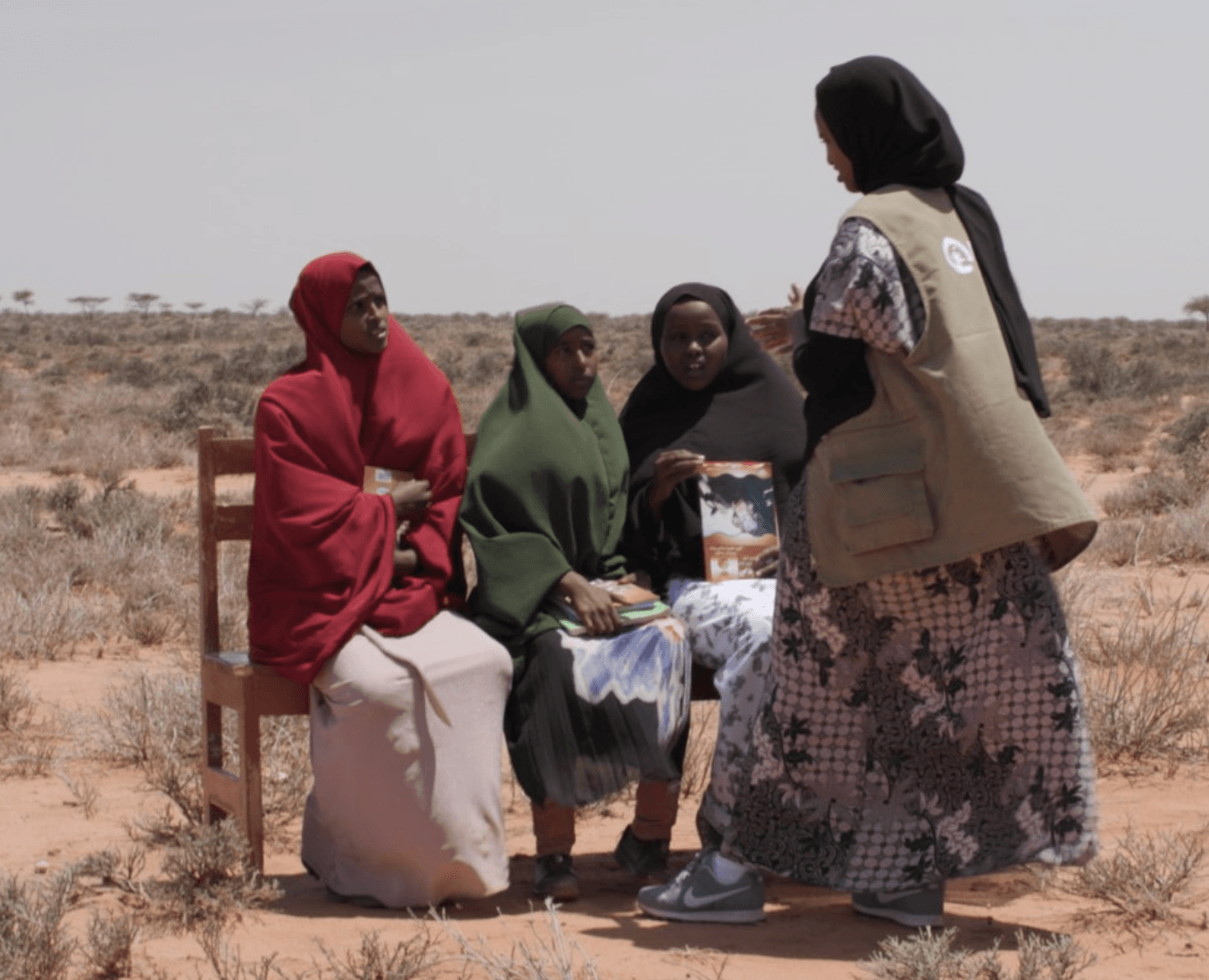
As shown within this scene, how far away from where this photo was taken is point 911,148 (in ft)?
12.7

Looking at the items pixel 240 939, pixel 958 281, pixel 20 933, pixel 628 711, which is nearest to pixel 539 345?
pixel 628 711

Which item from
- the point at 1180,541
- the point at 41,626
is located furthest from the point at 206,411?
the point at 1180,541

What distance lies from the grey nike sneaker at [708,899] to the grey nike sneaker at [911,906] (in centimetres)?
30

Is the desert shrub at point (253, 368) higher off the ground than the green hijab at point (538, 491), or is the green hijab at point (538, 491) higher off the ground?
the desert shrub at point (253, 368)

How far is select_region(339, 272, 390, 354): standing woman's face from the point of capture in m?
4.64

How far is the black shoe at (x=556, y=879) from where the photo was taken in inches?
177

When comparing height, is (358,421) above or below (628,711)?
above

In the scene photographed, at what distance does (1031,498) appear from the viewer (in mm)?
3750

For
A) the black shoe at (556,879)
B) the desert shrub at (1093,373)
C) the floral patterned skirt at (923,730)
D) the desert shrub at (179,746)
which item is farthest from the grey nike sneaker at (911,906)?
the desert shrub at (1093,373)

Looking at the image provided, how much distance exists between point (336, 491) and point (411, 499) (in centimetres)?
23

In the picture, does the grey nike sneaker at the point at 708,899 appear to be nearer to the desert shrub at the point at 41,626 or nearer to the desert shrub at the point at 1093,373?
the desert shrub at the point at 41,626

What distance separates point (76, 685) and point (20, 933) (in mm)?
3924

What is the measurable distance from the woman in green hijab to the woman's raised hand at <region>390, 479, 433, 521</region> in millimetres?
119

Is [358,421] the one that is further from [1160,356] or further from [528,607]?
[1160,356]
